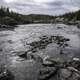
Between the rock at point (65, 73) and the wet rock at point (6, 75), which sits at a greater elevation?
the rock at point (65, 73)

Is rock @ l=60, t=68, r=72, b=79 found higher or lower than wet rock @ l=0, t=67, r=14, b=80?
higher

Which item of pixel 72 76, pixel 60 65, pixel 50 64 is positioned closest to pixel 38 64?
pixel 50 64

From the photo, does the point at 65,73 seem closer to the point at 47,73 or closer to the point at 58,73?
the point at 58,73

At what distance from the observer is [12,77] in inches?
366

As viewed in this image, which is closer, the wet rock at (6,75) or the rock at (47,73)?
the wet rock at (6,75)

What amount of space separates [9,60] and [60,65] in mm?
4723

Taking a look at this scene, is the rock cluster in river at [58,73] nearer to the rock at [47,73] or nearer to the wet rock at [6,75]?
the rock at [47,73]

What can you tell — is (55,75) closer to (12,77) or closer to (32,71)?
(32,71)

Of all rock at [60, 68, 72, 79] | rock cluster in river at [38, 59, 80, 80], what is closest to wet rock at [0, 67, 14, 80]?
rock cluster in river at [38, 59, 80, 80]

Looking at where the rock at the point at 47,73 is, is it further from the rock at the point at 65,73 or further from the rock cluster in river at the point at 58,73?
the rock at the point at 65,73

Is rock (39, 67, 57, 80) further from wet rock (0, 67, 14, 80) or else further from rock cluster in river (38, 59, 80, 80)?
wet rock (0, 67, 14, 80)

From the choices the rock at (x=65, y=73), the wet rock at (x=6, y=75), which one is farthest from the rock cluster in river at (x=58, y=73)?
the wet rock at (x=6, y=75)

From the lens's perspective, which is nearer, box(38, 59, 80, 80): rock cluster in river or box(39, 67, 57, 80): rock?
box(38, 59, 80, 80): rock cluster in river

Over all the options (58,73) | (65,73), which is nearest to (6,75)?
(58,73)
